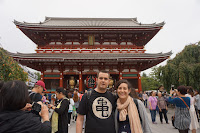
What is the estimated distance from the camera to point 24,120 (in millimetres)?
1371

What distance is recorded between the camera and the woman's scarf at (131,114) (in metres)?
2.16

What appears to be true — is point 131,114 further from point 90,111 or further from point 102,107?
point 90,111

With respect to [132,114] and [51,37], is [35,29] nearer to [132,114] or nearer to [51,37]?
[51,37]

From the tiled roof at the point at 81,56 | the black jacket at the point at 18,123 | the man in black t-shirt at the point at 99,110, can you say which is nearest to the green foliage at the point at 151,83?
the tiled roof at the point at 81,56

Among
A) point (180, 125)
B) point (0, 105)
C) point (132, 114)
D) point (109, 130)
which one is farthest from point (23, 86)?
point (180, 125)

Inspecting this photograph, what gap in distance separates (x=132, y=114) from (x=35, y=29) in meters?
13.7

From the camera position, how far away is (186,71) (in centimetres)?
1190

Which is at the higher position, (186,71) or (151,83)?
(186,71)

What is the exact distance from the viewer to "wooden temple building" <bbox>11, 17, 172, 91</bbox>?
12906 mm

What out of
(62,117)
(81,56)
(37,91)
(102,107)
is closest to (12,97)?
(102,107)

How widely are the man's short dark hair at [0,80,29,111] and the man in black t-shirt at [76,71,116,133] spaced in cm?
100

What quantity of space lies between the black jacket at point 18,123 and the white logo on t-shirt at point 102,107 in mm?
920

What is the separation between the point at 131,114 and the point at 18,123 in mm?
1627

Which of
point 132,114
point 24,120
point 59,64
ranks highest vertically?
point 59,64
